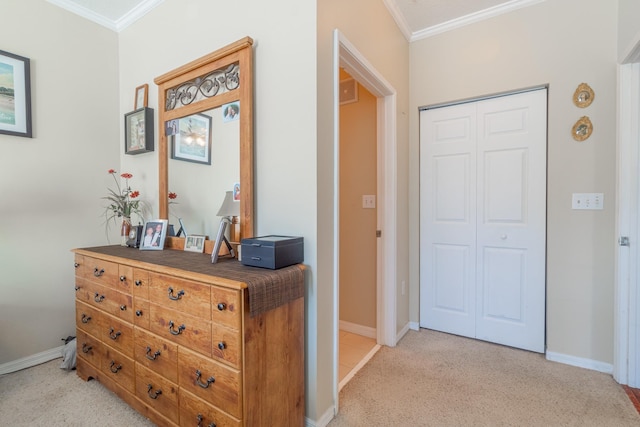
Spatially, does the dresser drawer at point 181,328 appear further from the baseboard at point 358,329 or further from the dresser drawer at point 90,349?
the baseboard at point 358,329

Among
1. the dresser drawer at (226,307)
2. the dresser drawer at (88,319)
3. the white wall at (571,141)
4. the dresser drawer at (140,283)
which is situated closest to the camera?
the dresser drawer at (226,307)

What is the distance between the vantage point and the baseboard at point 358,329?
2.60 metres

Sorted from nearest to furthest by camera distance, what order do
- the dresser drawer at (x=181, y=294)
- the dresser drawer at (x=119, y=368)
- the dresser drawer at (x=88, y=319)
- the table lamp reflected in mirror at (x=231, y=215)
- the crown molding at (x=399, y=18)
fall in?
the dresser drawer at (x=181, y=294) < the dresser drawer at (x=119, y=368) < the table lamp reflected in mirror at (x=231, y=215) < the dresser drawer at (x=88, y=319) < the crown molding at (x=399, y=18)

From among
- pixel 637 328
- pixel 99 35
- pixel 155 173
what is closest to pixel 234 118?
pixel 155 173

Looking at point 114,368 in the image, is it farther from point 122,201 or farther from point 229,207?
point 122,201

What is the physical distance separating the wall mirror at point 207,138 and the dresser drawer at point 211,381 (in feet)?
2.13

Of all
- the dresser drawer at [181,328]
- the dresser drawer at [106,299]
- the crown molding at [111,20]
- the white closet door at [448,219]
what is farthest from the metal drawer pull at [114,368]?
the crown molding at [111,20]

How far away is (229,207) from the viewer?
177cm

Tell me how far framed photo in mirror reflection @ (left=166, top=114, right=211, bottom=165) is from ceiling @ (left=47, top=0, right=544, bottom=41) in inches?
40.5

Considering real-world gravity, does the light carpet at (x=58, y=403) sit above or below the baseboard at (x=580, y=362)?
below

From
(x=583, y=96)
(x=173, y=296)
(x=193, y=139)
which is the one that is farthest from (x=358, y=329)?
(x=583, y=96)

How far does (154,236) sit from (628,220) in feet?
10.0

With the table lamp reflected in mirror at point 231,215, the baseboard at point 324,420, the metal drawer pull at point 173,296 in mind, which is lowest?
the baseboard at point 324,420

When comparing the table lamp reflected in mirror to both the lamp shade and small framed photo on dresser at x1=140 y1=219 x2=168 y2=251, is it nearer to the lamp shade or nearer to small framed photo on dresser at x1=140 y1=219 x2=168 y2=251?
the lamp shade
